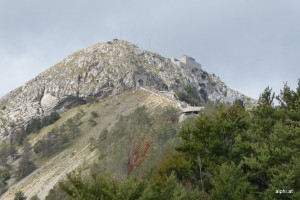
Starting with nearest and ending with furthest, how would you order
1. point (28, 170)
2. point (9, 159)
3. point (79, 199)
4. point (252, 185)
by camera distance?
point (79, 199) → point (252, 185) → point (28, 170) → point (9, 159)

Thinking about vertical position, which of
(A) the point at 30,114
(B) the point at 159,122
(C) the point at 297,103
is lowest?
(C) the point at 297,103

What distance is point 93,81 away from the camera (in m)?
147

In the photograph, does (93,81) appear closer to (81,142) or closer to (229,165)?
(81,142)

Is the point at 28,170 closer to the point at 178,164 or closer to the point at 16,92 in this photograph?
the point at 16,92

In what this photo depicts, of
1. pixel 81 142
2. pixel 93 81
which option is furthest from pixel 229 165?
pixel 93 81

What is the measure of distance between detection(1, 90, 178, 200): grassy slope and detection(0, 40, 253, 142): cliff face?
5.63 meters

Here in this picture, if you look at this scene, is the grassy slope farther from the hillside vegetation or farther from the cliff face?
the hillside vegetation

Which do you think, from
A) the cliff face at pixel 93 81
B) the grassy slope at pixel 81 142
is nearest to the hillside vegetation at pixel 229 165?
the grassy slope at pixel 81 142

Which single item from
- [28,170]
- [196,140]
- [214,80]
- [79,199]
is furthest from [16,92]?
[79,199]

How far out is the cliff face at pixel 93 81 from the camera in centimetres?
14443

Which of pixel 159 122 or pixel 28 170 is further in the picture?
pixel 28 170

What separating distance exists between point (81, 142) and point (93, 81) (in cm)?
3285

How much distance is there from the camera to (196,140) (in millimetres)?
40688

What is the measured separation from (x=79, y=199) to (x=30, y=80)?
489ft
